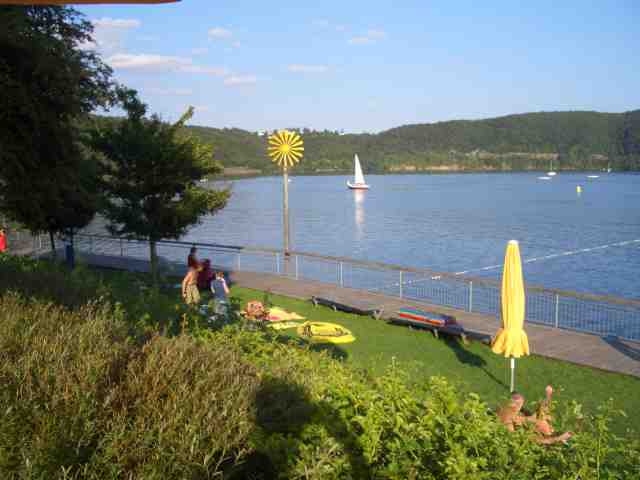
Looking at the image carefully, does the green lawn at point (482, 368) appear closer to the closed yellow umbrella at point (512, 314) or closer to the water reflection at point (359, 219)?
the closed yellow umbrella at point (512, 314)

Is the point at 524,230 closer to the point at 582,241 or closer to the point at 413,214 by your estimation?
the point at 582,241

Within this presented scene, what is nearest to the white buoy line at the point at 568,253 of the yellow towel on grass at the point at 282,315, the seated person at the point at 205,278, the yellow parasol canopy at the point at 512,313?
the seated person at the point at 205,278

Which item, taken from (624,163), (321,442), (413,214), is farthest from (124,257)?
(624,163)

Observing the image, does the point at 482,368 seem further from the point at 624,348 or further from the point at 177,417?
the point at 177,417

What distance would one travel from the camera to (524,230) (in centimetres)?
5488

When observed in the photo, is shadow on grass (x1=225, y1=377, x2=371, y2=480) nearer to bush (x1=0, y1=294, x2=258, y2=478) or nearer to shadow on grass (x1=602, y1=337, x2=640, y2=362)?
bush (x1=0, y1=294, x2=258, y2=478)

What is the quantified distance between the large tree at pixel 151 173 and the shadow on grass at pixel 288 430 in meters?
15.5

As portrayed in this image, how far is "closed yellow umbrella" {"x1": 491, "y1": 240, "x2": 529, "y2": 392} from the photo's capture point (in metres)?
10.3

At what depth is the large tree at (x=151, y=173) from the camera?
18984 mm

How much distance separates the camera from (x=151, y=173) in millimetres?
19109

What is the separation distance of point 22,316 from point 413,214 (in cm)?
6903

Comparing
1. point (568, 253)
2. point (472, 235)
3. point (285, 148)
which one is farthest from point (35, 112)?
point (472, 235)

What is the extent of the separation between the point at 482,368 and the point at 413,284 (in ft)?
42.1

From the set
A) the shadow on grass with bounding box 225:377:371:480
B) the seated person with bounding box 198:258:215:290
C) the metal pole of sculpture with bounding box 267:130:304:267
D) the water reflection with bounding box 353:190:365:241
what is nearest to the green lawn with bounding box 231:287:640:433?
the seated person with bounding box 198:258:215:290
